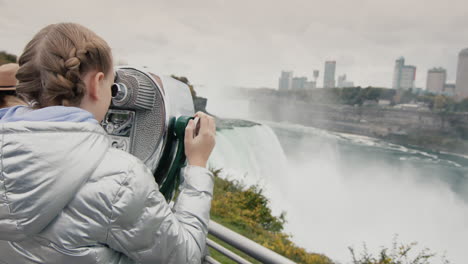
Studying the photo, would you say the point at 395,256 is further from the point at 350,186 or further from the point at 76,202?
the point at 350,186

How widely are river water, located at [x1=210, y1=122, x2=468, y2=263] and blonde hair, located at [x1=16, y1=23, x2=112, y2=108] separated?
536 cm

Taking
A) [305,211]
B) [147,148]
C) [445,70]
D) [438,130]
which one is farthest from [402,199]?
[147,148]

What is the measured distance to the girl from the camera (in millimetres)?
390

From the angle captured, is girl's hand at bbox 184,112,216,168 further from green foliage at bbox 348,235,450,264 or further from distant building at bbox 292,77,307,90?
distant building at bbox 292,77,307,90

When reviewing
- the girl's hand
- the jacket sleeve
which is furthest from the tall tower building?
the jacket sleeve

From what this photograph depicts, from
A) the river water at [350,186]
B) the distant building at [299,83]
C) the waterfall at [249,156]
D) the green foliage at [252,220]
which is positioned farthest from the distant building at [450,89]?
the green foliage at [252,220]

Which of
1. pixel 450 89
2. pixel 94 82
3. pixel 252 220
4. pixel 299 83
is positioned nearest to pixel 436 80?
pixel 450 89

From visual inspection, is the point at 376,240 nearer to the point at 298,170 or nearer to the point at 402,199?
the point at 298,170

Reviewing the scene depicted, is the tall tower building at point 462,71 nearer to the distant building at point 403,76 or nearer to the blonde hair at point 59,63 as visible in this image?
the distant building at point 403,76

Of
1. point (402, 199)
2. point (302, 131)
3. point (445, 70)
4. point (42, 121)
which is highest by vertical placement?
point (445, 70)

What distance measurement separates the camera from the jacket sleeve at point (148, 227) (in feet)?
1.35

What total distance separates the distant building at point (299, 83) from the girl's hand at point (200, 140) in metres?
31.2

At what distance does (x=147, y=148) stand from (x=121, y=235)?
298 millimetres

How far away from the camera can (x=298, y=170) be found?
21000mm
